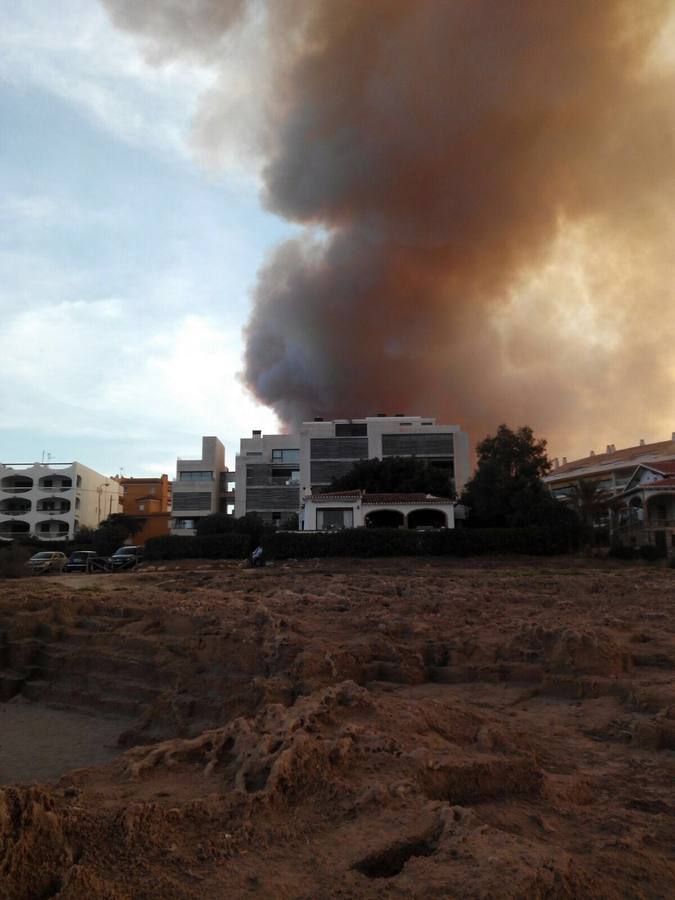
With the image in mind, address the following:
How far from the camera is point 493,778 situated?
15.3 feet

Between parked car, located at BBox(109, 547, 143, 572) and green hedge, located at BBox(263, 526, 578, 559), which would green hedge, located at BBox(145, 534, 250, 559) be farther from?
green hedge, located at BBox(263, 526, 578, 559)

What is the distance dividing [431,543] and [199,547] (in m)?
14.5

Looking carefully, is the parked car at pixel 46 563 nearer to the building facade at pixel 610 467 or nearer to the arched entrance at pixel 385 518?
the arched entrance at pixel 385 518

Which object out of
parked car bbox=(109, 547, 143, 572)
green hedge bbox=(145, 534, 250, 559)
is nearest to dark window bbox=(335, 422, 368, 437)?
green hedge bbox=(145, 534, 250, 559)

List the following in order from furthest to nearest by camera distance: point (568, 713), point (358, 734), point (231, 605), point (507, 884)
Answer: point (231, 605) → point (568, 713) → point (358, 734) → point (507, 884)

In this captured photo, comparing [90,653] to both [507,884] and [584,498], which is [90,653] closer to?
[507,884]

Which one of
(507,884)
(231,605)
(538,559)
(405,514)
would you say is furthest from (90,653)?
(405,514)

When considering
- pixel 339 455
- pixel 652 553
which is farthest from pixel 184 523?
pixel 652 553

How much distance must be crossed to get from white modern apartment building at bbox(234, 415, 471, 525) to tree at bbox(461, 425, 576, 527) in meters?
15.3

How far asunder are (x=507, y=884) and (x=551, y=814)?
1.38m

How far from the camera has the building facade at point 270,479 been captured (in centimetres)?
6750

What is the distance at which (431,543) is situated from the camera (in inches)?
1473

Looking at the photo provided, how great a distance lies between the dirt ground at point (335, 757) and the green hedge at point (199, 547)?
30041 millimetres

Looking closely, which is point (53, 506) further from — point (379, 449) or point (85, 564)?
point (379, 449)
